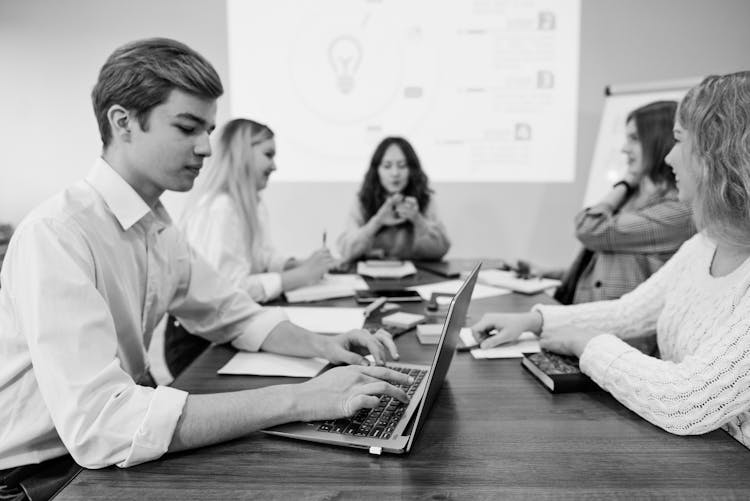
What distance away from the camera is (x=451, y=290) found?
1861mm

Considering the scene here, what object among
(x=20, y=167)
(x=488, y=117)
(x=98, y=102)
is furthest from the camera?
(x=20, y=167)

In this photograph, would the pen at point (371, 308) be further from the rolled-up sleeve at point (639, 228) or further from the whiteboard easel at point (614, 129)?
the whiteboard easel at point (614, 129)

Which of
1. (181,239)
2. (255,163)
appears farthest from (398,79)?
(181,239)

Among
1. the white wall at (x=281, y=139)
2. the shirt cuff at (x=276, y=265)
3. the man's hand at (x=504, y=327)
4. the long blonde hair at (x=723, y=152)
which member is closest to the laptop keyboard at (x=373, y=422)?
the man's hand at (x=504, y=327)

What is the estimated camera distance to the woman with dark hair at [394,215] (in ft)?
8.63

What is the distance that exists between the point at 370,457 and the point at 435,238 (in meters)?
1.97

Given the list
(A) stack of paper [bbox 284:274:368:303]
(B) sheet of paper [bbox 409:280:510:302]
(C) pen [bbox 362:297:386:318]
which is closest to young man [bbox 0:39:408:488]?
(C) pen [bbox 362:297:386:318]

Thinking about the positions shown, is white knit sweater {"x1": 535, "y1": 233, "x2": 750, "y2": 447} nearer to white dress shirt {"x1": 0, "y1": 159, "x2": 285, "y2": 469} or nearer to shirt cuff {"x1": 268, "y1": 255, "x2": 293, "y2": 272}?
white dress shirt {"x1": 0, "y1": 159, "x2": 285, "y2": 469}

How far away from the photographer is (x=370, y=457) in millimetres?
746

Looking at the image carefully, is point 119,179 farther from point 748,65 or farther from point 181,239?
point 748,65

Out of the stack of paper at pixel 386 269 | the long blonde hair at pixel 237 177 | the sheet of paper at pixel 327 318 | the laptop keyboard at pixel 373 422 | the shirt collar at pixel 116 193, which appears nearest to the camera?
the laptop keyboard at pixel 373 422

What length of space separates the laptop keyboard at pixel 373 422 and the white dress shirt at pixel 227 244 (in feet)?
3.20

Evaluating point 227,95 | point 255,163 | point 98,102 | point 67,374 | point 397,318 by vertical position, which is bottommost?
point 397,318

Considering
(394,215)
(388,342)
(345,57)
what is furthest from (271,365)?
(345,57)
